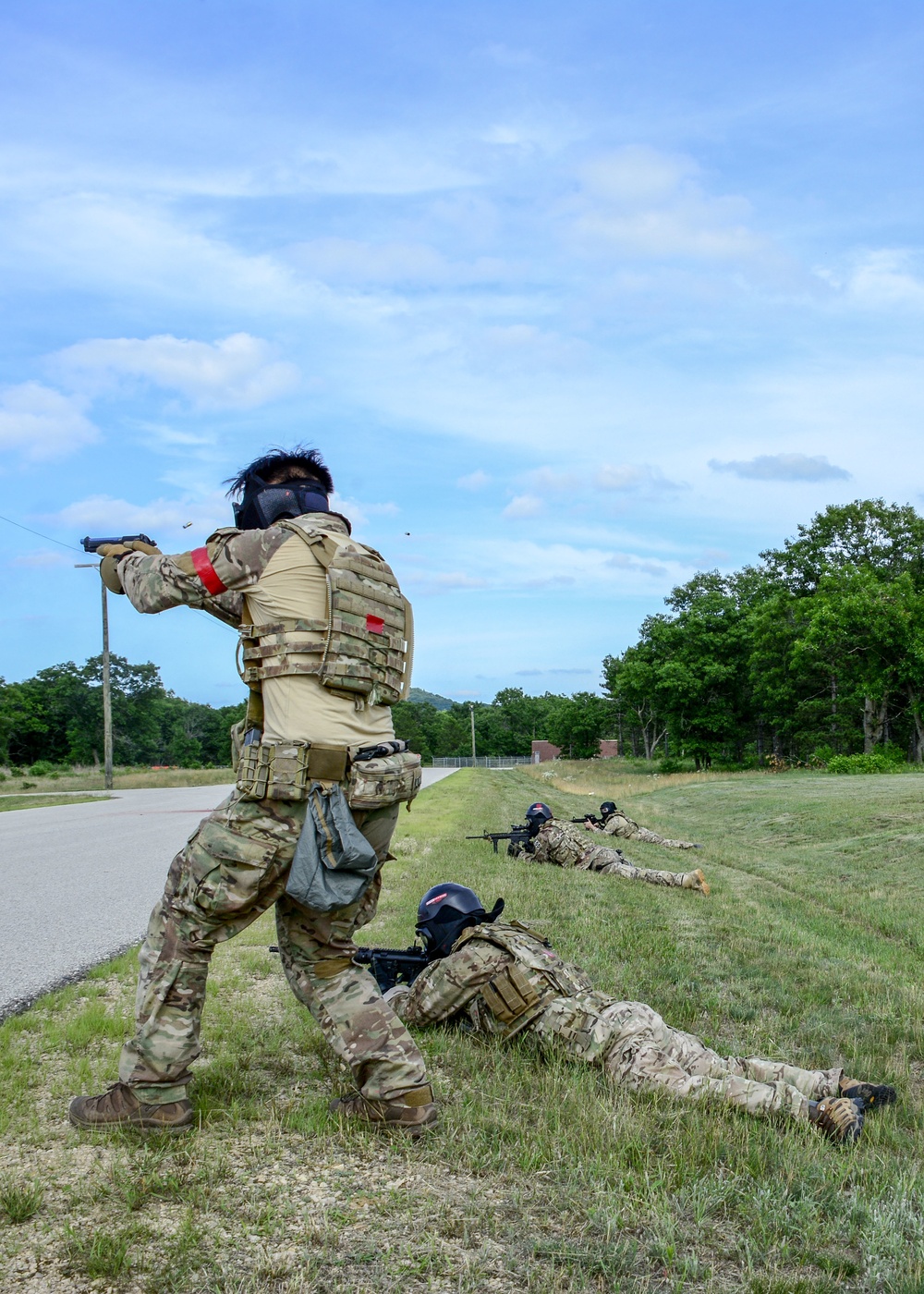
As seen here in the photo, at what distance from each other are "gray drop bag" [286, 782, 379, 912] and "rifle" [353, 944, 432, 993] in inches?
72.4

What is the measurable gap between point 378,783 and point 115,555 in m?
1.56

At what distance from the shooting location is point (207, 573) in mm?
3977

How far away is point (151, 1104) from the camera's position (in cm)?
390

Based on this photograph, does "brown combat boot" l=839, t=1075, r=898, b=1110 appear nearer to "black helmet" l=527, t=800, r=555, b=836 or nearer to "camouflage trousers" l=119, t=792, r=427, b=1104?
"camouflage trousers" l=119, t=792, r=427, b=1104

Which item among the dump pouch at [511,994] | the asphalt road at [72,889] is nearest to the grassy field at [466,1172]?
the dump pouch at [511,994]

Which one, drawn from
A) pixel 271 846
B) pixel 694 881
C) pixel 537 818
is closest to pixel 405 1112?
pixel 271 846

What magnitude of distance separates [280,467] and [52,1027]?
3302 millimetres

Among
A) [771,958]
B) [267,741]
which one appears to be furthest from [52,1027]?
[771,958]

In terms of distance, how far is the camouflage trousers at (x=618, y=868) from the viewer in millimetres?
12305

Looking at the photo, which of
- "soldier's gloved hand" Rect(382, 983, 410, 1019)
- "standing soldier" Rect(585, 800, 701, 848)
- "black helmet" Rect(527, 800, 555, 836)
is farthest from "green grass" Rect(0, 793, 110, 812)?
"soldier's gloved hand" Rect(382, 983, 410, 1019)

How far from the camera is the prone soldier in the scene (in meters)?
4.23

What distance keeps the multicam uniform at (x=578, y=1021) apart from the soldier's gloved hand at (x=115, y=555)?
95.7 inches

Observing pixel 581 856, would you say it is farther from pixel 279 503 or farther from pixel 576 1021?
pixel 279 503

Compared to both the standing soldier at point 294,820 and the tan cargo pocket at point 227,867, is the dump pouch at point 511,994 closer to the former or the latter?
the standing soldier at point 294,820
